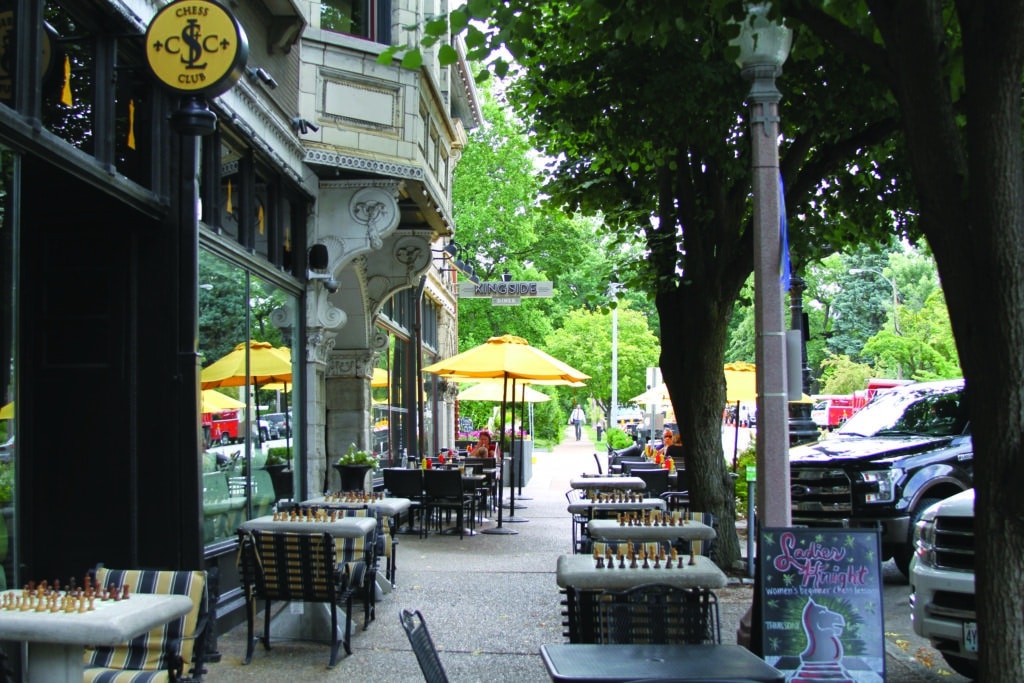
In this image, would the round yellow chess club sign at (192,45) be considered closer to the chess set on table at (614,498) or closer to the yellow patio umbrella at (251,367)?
the yellow patio umbrella at (251,367)

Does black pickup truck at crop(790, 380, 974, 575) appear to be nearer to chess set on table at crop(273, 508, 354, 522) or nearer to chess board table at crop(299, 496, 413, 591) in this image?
chess board table at crop(299, 496, 413, 591)

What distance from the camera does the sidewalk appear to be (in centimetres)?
761

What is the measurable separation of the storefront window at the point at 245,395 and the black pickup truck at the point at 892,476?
19.7 feet

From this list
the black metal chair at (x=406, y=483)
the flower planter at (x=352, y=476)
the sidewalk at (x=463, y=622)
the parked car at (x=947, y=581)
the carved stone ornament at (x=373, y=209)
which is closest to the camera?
the parked car at (x=947, y=581)

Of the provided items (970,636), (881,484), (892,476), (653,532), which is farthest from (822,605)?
(892,476)

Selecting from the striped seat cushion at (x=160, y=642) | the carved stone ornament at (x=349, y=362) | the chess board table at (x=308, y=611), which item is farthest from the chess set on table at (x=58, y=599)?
the carved stone ornament at (x=349, y=362)

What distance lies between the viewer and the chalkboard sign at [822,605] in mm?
5684

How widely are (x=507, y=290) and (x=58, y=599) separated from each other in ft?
53.1

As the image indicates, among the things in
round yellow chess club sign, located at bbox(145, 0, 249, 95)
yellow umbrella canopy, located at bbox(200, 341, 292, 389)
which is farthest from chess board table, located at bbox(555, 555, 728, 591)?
round yellow chess club sign, located at bbox(145, 0, 249, 95)

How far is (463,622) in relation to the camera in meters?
9.38

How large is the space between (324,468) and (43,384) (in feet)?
18.9

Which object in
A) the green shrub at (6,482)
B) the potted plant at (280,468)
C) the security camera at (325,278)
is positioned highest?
the security camera at (325,278)

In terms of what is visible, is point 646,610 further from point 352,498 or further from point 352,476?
point 352,476

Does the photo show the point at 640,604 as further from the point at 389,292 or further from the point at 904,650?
the point at 389,292
